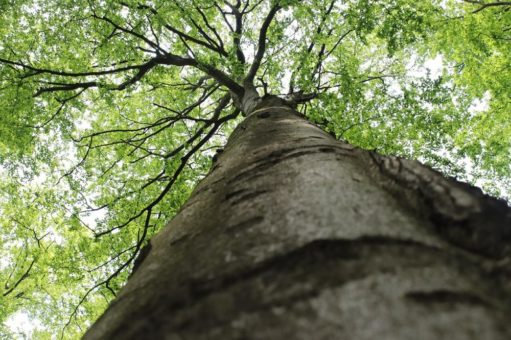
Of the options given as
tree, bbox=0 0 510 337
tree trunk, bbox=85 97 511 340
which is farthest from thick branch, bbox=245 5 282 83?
tree trunk, bbox=85 97 511 340

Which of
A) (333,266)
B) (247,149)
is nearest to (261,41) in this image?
(247,149)

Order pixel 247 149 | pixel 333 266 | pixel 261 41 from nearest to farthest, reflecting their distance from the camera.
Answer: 1. pixel 333 266
2. pixel 247 149
3. pixel 261 41

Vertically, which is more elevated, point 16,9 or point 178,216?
point 16,9

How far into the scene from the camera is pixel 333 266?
798mm

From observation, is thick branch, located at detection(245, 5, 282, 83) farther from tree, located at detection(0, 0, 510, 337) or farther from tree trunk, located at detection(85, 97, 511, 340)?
tree trunk, located at detection(85, 97, 511, 340)

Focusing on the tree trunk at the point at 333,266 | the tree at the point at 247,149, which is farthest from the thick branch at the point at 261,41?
the tree trunk at the point at 333,266

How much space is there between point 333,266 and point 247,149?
5.12 feet

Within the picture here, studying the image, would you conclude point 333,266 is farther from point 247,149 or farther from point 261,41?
point 261,41

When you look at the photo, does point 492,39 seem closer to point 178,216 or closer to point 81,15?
point 81,15

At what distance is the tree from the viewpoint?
863 mm

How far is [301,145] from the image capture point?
191 centimetres

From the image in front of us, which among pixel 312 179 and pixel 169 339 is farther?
pixel 312 179

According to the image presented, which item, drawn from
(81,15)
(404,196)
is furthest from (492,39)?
(404,196)

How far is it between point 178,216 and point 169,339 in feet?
3.71
